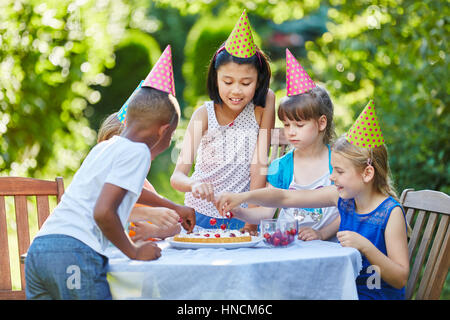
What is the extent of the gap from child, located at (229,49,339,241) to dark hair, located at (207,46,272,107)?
14cm

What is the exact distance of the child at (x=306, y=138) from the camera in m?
3.03

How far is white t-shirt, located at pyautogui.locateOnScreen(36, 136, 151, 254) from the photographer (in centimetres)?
203

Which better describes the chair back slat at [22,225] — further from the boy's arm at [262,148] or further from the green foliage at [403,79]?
the green foliage at [403,79]

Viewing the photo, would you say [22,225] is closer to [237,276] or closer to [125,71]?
[237,276]

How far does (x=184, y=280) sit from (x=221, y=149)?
1383mm

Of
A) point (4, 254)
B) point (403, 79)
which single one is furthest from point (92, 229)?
point (403, 79)

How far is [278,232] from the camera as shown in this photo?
240 centimetres

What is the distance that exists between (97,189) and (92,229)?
15 cm

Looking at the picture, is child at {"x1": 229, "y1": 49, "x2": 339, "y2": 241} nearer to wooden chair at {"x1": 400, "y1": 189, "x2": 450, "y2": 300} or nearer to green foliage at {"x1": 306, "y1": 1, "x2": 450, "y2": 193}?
wooden chair at {"x1": 400, "y1": 189, "x2": 450, "y2": 300}

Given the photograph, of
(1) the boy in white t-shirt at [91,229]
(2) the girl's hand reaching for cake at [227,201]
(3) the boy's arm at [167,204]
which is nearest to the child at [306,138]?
(2) the girl's hand reaching for cake at [227,201]

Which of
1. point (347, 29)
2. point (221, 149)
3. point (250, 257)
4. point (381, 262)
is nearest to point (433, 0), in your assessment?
point (347, 29)

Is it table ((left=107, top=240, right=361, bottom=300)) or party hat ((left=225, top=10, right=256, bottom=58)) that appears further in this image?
party hat ((left=225, top=10, right=256, bottom=58))

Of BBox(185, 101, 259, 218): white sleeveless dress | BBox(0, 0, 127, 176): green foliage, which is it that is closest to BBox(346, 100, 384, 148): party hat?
BBox(185, 101, 259, 218): white sleeveless dress

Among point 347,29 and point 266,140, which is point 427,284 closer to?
point 266,140
